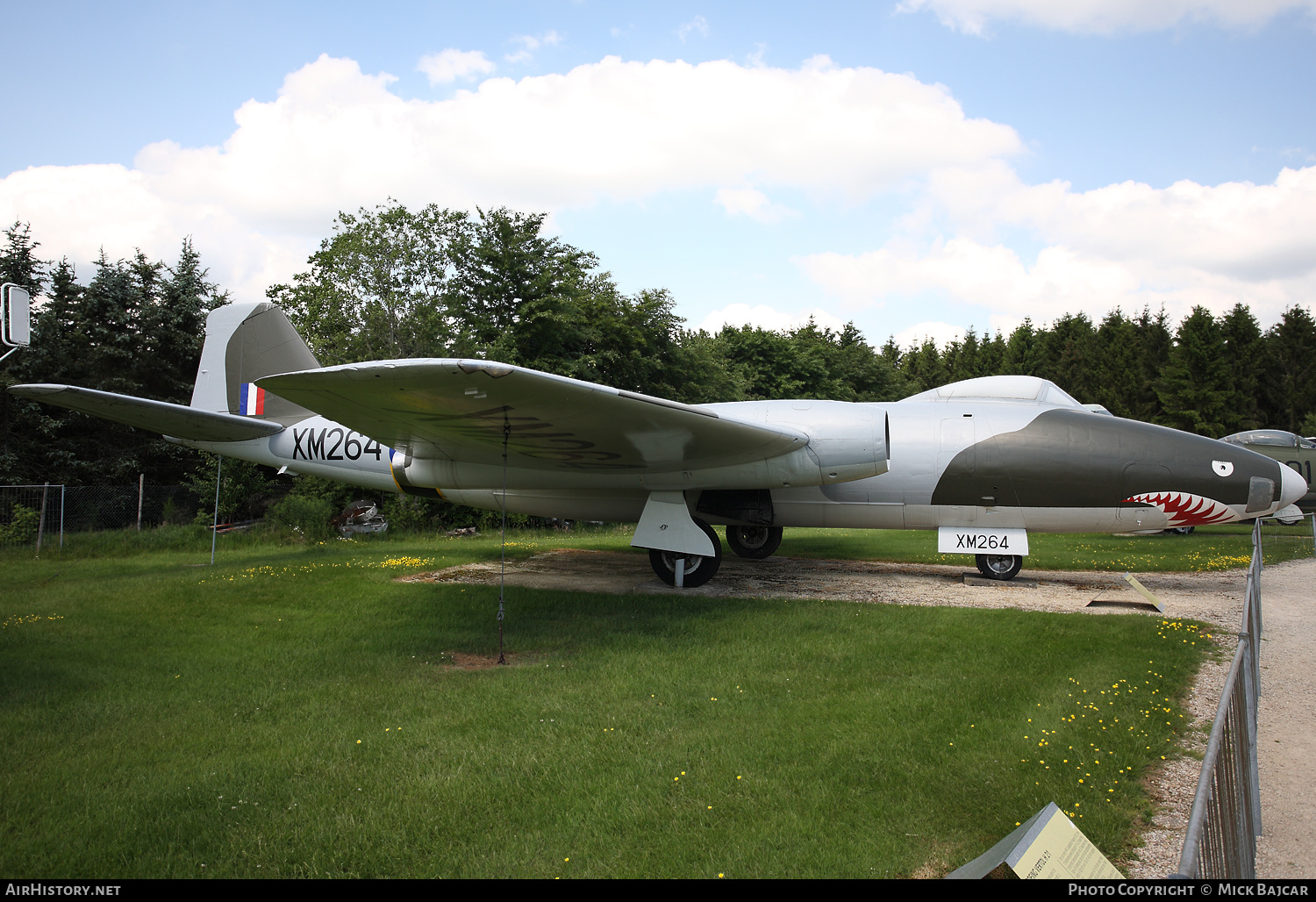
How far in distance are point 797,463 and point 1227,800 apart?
6744 mm

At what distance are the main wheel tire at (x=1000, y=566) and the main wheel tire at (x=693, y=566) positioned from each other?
157 inches

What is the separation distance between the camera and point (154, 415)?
9.53 meters

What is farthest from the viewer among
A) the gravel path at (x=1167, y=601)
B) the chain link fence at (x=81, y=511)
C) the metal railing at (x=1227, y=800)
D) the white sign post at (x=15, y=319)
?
the chain link fence at (x=81, y=511)

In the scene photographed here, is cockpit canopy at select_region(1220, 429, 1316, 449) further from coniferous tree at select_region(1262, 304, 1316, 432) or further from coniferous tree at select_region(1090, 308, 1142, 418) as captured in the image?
coniferous tree at select_region(1262, 304, 1316, 432)

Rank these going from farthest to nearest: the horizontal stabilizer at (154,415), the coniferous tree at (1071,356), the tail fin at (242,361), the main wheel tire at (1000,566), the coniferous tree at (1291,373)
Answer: the coniferous tree at (1071,356) < the coniferous tree at (1291,373) < the tail fin at (242,361) < the main wheel tire at (1000,566) < the horizontal stabilizer at (154,415)

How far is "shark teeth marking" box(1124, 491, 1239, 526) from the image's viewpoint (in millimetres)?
9305

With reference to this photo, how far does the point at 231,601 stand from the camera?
892cm

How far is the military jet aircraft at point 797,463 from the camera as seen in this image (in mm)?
8227

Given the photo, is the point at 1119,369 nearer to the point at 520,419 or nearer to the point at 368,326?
the point at 368,326

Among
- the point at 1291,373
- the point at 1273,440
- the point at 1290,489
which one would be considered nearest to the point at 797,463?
the point at 1290,489

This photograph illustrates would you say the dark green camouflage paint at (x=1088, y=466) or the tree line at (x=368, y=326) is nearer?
the dark green camouflage paint at (x=1088, y=466)

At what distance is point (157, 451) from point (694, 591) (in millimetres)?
18991

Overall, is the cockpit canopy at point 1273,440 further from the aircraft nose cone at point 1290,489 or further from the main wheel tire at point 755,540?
the main wheel tire at point 755,540

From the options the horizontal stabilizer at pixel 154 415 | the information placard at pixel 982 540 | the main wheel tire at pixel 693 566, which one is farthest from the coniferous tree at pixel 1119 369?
the horizontal stabilizer at pixel 154 415
